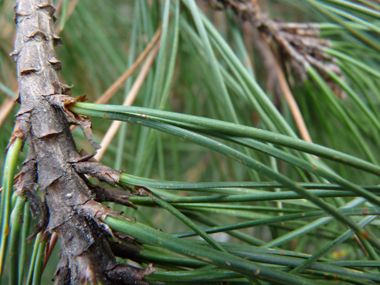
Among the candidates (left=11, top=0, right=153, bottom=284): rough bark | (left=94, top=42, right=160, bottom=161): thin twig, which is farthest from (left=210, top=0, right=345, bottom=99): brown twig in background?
(left=11, top=0, right=153, bottom=284): rough bark

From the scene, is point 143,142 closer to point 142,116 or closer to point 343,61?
point 142,116

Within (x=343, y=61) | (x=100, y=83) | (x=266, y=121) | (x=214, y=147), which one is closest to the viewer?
(x=214, y=147)

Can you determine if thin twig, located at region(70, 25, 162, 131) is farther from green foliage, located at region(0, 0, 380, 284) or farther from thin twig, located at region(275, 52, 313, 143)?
thin twig, located at region(275, 52, 313, 143)

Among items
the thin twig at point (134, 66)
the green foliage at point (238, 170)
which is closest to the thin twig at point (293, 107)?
the green foliage at point (238, 170)

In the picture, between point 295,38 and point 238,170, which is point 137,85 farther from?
point 238,170

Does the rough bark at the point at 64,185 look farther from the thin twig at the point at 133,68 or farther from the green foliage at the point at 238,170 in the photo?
the thin twig at the point at 133,68

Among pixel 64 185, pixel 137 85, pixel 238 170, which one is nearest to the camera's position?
pixel 64 185

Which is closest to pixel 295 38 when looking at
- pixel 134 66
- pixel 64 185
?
pixel 134 66

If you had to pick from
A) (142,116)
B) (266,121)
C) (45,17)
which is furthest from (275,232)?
(45,17)
